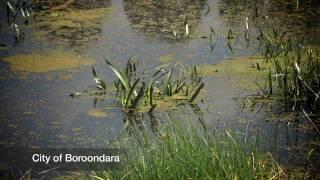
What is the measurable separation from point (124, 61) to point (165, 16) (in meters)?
1.33

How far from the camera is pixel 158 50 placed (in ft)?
14.2

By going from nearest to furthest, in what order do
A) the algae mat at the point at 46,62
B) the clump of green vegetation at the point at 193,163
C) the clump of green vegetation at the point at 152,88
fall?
the clump of green vegetation at the point at 193,163 → the clump of green vegetation at the point at 152,88 → the algae mat at the point at 46,62

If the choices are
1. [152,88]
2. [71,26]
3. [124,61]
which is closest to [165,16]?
[71,26]

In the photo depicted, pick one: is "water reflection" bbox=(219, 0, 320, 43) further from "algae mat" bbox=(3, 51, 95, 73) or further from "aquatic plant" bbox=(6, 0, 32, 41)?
"aquatic plant" bbox=(6, 0, 32, 41)

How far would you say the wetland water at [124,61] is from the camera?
2.93 m

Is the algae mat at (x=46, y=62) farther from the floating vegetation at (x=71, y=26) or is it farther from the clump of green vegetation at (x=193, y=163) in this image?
the clump of green vegetation at (x=193, y=163)

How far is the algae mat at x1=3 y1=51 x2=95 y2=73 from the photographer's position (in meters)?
3.99

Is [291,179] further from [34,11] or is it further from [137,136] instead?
[34,11]

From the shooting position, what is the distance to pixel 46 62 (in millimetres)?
4133

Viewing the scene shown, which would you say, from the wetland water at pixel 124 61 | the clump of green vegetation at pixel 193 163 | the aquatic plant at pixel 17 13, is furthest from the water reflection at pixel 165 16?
the clump of green vegetation at pixel 193 163

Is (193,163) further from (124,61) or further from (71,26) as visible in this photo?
(71,26)

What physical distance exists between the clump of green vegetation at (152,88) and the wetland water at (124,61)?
0.07 metres

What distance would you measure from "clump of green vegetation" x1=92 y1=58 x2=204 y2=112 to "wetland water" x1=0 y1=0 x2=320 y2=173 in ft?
0.23

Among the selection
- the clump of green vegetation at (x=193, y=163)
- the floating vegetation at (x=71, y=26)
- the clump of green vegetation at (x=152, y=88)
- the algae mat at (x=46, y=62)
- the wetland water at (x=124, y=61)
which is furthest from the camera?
the floating vegetation at (x=71, y=26)
